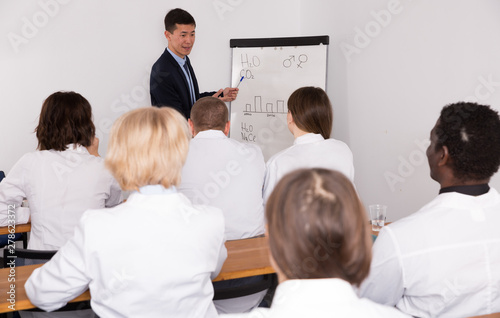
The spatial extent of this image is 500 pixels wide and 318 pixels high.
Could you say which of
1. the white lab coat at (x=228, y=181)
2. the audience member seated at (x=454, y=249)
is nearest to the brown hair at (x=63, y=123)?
the white lab coat at (x=228, y=181)

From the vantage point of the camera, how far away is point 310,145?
2707 millimetres

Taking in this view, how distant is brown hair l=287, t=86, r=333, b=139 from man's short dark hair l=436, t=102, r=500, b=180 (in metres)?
1.26

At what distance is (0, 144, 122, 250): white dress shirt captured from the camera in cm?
233

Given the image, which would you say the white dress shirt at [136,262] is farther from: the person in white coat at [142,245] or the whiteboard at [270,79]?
the whiteboard at [270,79]

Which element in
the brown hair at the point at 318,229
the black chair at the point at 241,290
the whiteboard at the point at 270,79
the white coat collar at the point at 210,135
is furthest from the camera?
the whiteboard at the point at 270,79

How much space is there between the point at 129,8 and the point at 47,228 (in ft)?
9.13

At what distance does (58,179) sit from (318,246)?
175cm

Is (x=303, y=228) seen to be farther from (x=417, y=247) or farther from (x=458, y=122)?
(x=458, y=122)

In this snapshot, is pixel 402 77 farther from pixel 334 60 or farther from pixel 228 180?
pixel 228 180

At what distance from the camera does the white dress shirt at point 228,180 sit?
2.46m

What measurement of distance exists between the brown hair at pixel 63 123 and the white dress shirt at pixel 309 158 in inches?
36.3

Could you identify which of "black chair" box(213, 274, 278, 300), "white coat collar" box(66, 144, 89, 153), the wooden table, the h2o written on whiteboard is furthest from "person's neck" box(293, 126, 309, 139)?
the h2o written on whiteboard

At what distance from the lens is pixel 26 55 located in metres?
4.27

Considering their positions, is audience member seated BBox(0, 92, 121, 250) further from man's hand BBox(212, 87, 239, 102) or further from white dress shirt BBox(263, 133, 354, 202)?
man's hand BBox(212, 87, 239, 102)
